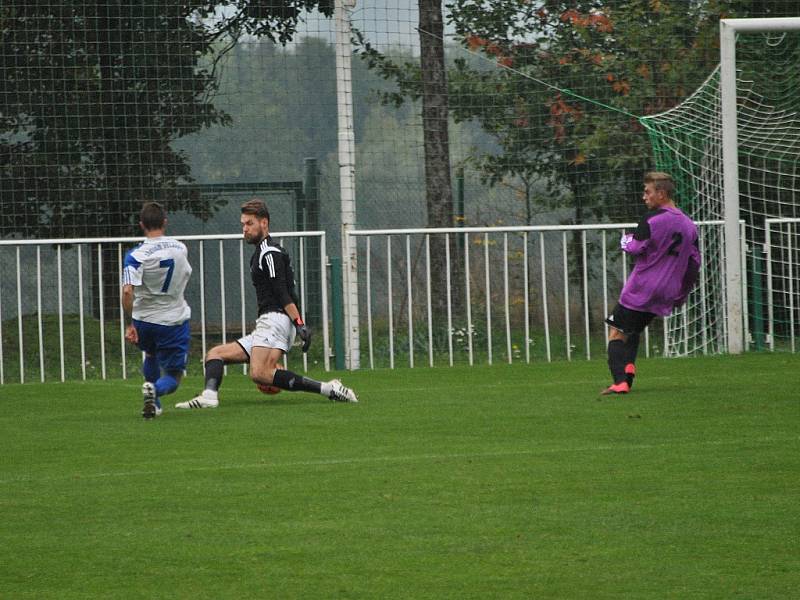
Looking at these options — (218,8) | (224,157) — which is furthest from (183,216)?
(218,8)

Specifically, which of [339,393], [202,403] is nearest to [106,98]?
[202,403]

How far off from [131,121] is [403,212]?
9.61ft

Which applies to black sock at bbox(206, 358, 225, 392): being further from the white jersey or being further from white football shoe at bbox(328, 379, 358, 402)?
white football shoe at bbox(328, 379, 358, 402)

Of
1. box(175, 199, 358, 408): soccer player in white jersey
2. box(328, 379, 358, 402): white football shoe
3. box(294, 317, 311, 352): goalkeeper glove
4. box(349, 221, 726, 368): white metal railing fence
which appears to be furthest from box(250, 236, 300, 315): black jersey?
box(349, 221, 726, 368): white metal railing fence

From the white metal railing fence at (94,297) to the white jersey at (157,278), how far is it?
389 cm

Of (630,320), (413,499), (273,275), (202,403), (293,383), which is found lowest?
(413,499)

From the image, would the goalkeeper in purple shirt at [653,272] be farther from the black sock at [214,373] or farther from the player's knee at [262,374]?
the black sock at [214,373]

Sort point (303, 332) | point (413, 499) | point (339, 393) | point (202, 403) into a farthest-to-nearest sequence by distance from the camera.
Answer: point (339, 393) → point (202, 403) → point (303, 332) → point (413, 499)

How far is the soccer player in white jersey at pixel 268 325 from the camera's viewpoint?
984 cm

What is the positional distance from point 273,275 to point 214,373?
2.61 ft

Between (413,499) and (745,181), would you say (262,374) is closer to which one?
(413,499)

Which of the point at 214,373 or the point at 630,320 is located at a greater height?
the point at 630,320

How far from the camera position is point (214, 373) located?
9.95 metres

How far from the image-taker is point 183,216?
14883mm
